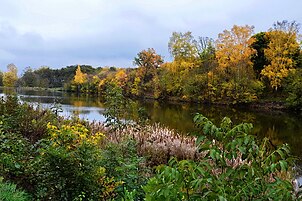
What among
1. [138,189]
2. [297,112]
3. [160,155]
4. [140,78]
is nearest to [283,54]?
[297,112]

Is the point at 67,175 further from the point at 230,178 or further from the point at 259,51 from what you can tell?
the point at 259,51

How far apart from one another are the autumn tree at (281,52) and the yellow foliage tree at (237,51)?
94.9 inches

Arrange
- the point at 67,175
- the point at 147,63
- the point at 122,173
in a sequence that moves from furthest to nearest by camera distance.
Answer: the point at 147,63
the point at 122,173
the point at 67,175

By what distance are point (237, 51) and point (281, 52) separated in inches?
191

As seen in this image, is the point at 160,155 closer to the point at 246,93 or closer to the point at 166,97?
the point at 246,93

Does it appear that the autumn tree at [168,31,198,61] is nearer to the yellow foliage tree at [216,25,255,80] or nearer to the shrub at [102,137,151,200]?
the yellow foliage tree at [216,25,255,80]

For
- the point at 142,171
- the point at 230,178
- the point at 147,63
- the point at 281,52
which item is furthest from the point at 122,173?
the point at 147,63

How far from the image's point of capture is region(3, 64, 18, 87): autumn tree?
94188 millimetres

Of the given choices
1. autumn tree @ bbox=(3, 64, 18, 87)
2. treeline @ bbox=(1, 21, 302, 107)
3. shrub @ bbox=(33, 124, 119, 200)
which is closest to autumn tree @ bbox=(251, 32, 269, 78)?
treeline @ bbox=(1, 21, 302, 107)

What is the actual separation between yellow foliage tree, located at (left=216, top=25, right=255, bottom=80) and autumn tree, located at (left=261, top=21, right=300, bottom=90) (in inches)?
94.9

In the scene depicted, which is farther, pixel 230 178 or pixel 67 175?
pixel 67 175

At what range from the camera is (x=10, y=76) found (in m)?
95.6

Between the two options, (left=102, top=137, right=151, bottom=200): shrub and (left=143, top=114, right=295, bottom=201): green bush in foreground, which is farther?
(left=102, top=137, right=151, bottom=200): shrub

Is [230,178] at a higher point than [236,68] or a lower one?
lower
